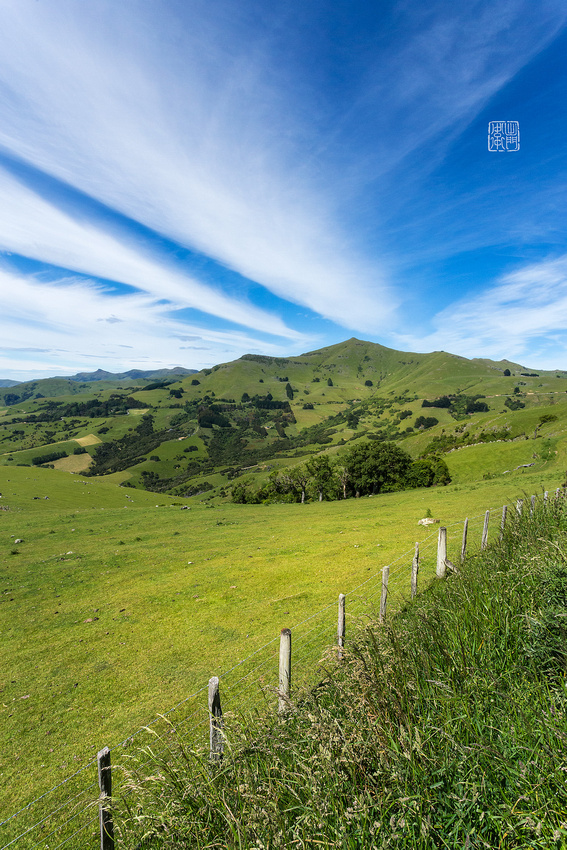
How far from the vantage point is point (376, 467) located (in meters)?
57.5

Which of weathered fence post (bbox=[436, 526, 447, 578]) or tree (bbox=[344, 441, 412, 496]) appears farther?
tree (bbox=[344, 441, 412, 496])

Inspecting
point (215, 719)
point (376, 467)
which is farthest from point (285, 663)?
point (376, 467)

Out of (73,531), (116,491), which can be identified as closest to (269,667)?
(73,531)

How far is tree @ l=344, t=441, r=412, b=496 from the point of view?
189 ft

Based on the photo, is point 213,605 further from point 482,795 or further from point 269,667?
point 482,795

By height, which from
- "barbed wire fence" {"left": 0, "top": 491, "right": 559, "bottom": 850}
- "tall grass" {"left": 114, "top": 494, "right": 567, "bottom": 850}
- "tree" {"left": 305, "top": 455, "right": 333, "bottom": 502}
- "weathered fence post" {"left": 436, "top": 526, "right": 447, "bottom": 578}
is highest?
"tall grass" {"left": 114, "top": 494, "right": 567, "bottom": 850}

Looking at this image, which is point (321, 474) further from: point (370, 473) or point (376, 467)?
point (376, 467)

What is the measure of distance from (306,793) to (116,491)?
2267 inches

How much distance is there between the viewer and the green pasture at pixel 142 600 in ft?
27.5

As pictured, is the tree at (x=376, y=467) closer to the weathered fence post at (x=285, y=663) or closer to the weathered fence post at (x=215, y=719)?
the weathered fence post at (x=285, y=663)

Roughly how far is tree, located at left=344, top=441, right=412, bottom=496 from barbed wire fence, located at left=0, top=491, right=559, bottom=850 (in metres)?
40.9

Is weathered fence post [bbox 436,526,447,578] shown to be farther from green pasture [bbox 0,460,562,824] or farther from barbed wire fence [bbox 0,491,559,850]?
green pasture [bbox 0,460,562,824]

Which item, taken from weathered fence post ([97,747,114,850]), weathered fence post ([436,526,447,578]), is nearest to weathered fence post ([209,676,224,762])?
weathered fence post ([97,747,114,850])

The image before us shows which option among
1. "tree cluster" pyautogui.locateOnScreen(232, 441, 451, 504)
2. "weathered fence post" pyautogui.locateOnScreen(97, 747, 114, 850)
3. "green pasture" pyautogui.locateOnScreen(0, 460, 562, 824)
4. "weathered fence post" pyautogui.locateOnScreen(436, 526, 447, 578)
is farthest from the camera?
"tree cluster" pyautogui.locateOnScreen(232, 441, 451, 504)
